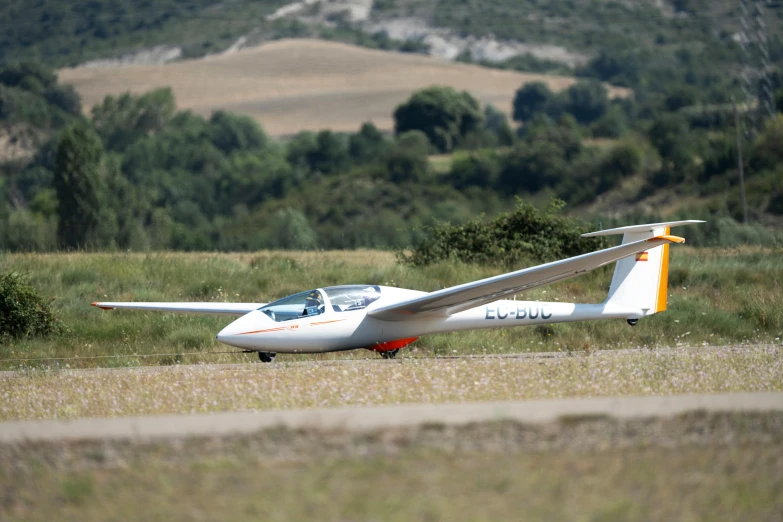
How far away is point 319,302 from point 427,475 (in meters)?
9.55

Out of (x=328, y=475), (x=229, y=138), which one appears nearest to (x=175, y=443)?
(x=328, y=475)

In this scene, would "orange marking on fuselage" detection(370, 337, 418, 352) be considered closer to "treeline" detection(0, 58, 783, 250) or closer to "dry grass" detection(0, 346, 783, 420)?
"dry grass" detection(0, 346, 783, 420)

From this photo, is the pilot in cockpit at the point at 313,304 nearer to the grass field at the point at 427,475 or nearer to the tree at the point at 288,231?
the grass field at the point at 427,475

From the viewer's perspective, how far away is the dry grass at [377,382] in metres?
12.1

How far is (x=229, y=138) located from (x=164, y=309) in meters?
121

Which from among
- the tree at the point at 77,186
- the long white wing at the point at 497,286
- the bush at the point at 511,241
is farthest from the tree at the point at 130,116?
the long white wing at the point at 497,286

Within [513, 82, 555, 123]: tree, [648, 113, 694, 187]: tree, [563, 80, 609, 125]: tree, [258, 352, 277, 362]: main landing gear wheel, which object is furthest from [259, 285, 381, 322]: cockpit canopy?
[513, 82, 555, 123]: tree

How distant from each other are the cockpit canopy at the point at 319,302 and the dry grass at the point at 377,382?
2.72 feet

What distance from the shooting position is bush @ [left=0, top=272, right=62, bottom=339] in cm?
2069

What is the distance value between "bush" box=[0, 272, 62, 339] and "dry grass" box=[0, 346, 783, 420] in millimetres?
4459

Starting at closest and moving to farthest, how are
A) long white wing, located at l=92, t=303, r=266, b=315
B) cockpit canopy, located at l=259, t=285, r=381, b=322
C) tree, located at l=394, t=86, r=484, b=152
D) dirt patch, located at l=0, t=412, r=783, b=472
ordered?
dirt patch, located at l=0, t=412, r=783, b=472 < cockpit canopy, located at l=259, t=285, r=381, b=322 < long white wing, located at l=92, t=303, r=266, b=315 < tree, located at l=394, t=86, r=484, b=152

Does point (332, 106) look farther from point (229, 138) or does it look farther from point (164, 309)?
point (164, 309)

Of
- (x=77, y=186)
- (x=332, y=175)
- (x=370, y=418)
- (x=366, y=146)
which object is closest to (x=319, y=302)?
(x=370, y=418)

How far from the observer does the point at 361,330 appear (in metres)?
16.7
